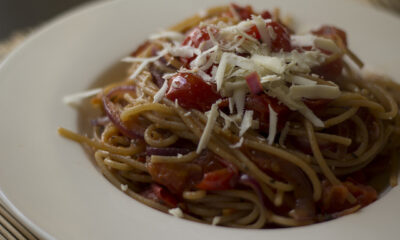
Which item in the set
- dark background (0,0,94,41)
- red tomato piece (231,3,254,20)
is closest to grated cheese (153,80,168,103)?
red tomato piece (231,3,254,20)

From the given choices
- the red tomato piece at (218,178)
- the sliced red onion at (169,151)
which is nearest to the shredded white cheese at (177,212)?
the red tomato piece at (218,178)

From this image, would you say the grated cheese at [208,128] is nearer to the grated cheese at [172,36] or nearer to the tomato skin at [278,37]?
the tomato skin at [278,37]

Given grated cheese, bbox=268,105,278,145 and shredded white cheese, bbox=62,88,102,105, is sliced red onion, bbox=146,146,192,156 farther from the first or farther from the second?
shredded white cheese, bbox=62,88,102,105

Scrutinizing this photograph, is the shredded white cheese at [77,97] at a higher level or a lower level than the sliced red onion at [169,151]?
higher

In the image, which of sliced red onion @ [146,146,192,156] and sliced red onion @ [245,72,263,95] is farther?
sliced red onion @ [146,146,192,156]

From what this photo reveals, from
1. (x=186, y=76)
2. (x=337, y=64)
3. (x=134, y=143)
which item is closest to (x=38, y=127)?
(x=134, y=143)

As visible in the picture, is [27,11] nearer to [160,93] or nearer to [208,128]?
[160,93]

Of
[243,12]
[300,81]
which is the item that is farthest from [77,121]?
[300,81]
